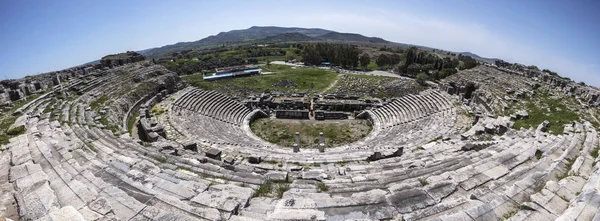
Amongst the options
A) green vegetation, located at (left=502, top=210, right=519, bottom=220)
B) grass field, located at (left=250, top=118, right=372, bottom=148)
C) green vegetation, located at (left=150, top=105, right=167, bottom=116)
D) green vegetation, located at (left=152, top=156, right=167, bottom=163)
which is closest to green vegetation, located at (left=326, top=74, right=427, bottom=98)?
grass field, located at (left=250, top=118, right=372, bottom=148)

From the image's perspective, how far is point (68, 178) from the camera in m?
7.62

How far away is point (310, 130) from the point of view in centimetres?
2644

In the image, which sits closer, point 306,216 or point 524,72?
point 306,216

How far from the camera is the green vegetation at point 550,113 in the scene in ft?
53.8

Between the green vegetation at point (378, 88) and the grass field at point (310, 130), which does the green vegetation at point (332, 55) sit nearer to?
the green vegetation at point (378, 88)

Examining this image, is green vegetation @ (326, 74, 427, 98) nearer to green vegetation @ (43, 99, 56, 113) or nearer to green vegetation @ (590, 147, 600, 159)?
green vegetation @ (590, 147, 600, 159)

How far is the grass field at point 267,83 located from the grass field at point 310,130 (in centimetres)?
1147

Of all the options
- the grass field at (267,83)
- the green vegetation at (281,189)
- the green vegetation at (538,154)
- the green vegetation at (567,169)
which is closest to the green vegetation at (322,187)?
the green vegetation at (281,189)

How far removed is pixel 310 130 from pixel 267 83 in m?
22.1

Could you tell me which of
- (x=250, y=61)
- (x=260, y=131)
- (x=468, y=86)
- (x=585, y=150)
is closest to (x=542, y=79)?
(x=468, y=86)

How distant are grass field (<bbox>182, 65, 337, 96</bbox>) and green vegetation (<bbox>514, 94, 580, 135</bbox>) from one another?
90.2 ft

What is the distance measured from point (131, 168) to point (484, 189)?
12.1m

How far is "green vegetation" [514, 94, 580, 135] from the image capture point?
16.4 metres

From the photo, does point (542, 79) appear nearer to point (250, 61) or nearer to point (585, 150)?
point (585, 150)
